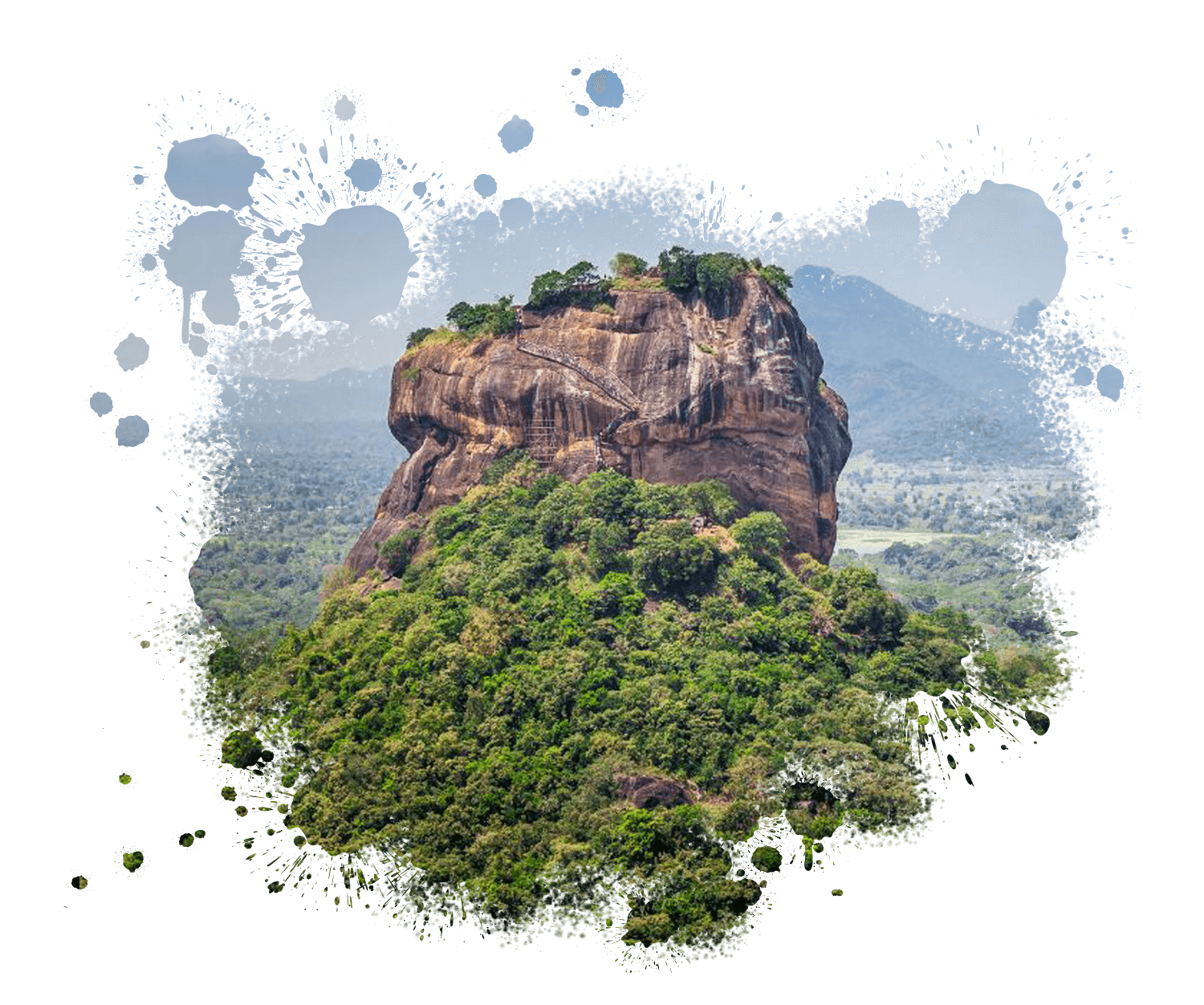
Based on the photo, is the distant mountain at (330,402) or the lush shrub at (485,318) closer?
the lush shrub at (485,318)

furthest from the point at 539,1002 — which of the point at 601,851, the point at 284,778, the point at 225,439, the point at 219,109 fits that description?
the point at 284,778

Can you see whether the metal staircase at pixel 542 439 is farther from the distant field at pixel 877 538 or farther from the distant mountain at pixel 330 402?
the distant mountain at pixel 330 402

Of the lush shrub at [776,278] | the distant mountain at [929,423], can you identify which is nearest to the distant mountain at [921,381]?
the distant mountain at [929,423]

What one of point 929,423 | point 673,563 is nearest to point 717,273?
point 673,563

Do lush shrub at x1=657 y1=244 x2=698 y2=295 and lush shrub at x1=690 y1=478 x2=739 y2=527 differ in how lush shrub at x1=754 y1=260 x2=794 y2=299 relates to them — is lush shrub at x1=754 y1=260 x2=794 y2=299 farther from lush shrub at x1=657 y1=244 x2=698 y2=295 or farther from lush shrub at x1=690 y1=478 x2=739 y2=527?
lush shrub at x1=690 y1=478 x2=739 y2=527

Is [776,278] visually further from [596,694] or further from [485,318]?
[596,694]

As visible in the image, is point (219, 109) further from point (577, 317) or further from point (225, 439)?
point (577, 317)
